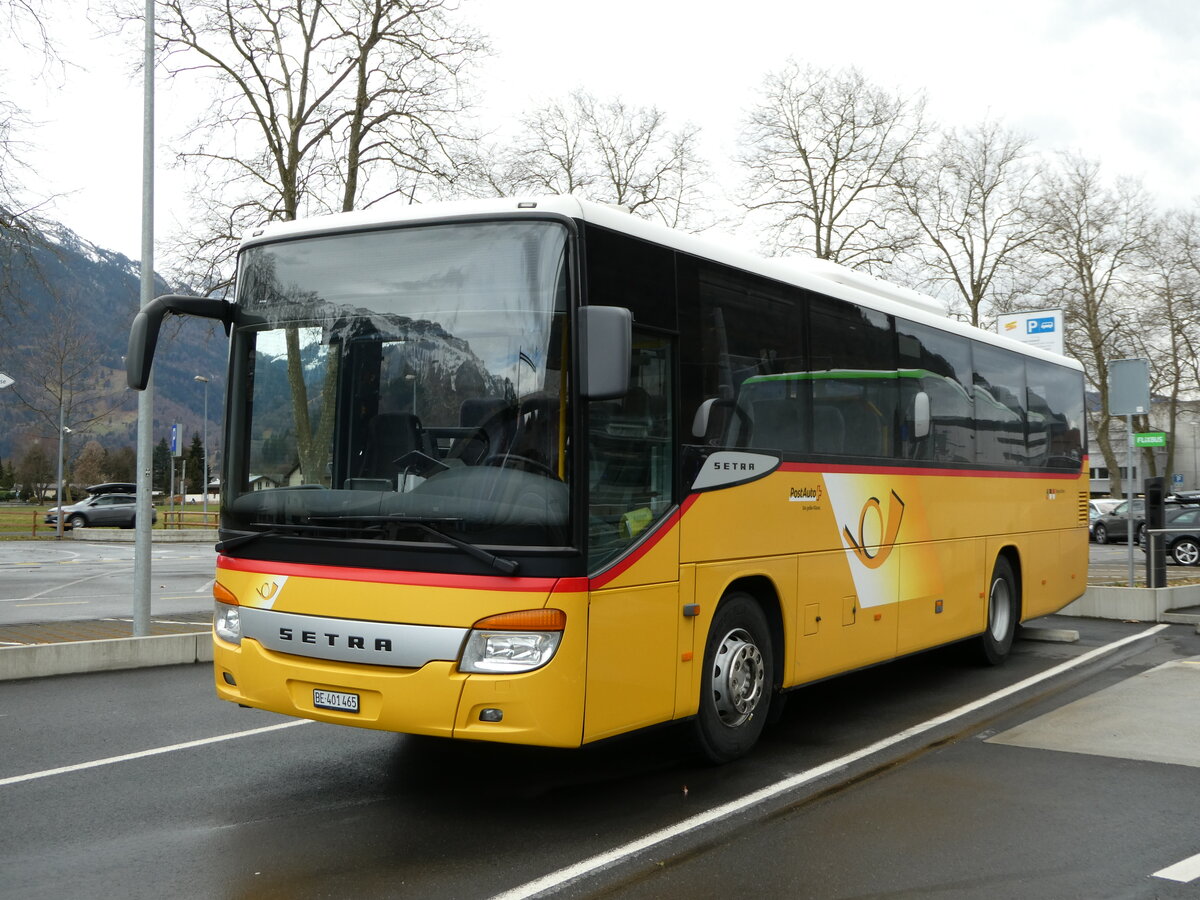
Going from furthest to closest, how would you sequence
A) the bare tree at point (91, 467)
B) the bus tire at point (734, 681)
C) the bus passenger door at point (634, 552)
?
the bare tree at point (91, 467), the bus tire at point (734, 681), the bus passenger door at point (634, 552)

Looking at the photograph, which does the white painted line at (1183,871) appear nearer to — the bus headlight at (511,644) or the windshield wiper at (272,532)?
the bus headlight at (511,644)

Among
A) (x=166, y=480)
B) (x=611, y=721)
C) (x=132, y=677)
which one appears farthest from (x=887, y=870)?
(x=166, y=480)

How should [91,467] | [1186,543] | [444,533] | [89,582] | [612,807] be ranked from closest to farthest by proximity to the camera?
[444,533] < [612,807] < [89,582] < [1186,543] < [91,467]

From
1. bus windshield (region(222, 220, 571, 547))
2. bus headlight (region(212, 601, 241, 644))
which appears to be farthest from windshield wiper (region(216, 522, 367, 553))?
bus headlight (region(212, 601, 241, 644))

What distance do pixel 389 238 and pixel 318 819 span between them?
2937 mm

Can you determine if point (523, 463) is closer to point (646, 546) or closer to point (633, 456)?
point (633, 456)

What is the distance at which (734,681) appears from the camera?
6797 millimetres

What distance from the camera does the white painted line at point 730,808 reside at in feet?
15.8

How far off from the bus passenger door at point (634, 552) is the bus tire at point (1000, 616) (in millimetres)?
5581

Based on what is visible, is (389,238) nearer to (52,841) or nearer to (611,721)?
(611,721)

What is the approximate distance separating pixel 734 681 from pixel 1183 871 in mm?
2532

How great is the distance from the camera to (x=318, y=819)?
18.8 feet

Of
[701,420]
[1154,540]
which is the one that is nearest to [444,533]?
[701,420]

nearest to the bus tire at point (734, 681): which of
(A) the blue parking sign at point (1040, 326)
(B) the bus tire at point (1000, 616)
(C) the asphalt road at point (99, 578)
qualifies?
(B) the bus tire at point (1000, 616)
